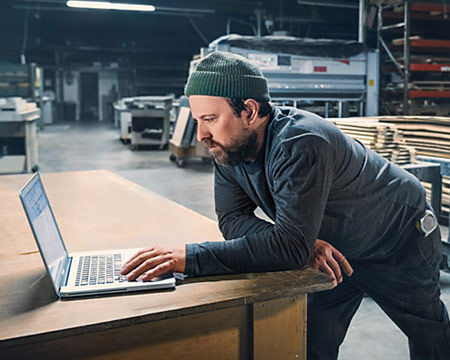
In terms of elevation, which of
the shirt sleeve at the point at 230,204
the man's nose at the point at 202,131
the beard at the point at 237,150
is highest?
the man's nose at the point at 202,131

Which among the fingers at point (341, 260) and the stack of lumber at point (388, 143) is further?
the stack of lumber at point (388, 143)

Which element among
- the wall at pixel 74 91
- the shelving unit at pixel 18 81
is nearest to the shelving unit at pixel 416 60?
the shelving unit at pixel 18 81

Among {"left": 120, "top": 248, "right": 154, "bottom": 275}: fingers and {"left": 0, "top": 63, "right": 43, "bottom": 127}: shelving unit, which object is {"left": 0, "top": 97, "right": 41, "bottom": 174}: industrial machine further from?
{"left": 0, "top": 63, "right": 43, "bottom": 127}: shelving unit

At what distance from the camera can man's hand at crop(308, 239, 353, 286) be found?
1.47 metres

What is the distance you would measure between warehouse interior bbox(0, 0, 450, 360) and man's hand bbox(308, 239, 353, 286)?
68 cm

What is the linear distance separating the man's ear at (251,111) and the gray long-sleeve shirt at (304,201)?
0.20 feet

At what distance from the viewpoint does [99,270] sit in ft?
4.55

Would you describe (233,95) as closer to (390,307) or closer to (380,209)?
(380,209)

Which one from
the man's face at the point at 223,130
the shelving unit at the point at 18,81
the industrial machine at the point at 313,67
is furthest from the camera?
the shelving unit at the point at 18,81

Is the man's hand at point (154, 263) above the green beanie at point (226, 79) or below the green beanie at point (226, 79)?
below

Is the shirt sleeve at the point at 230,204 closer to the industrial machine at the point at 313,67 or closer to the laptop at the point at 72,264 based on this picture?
the laptop at the point at 72,264

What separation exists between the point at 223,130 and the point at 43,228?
1.81 feet

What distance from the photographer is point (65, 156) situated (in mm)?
9719

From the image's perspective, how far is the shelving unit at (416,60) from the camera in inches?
304
